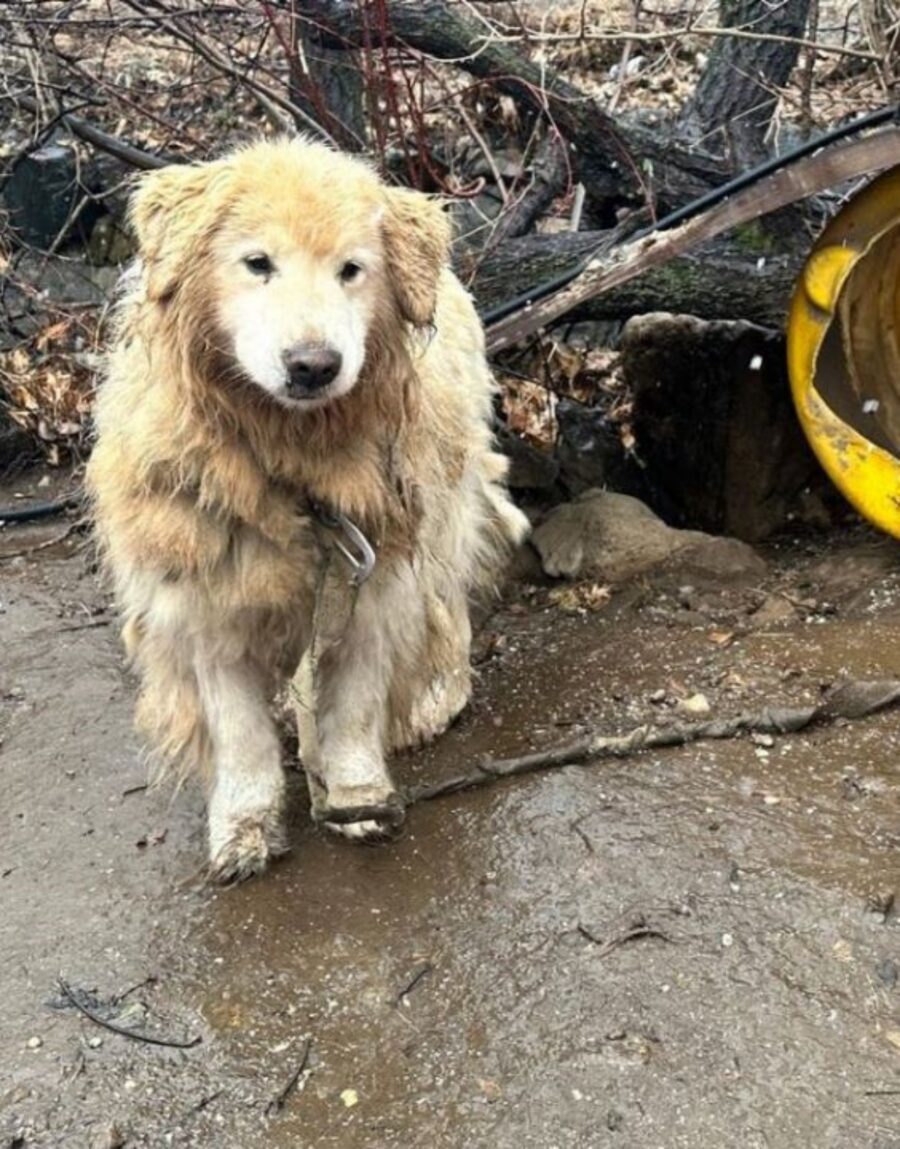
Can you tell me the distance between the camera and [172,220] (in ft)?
10.00

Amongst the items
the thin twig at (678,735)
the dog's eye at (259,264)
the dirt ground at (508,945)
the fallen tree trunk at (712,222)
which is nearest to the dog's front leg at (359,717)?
the dirt ground at (508,945)

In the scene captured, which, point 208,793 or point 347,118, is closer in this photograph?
point 208,793

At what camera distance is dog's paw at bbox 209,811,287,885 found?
11.6ft

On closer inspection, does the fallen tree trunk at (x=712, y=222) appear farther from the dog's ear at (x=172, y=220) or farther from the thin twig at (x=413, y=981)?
the thin twig at (x=413, y=981)

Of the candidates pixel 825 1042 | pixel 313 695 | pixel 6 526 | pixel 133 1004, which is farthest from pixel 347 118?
pixel 825 1042

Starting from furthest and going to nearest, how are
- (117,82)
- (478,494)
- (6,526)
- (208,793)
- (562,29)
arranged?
(562,29) < (117,82) < (6,526) < (478,494) < (208,793)

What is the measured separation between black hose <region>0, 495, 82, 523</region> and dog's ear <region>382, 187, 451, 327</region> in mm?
3648

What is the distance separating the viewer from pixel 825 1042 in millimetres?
2744

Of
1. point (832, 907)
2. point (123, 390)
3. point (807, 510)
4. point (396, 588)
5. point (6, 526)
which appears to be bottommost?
point (6, 526)

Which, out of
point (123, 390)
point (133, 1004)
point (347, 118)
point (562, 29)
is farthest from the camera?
point (562, 29)

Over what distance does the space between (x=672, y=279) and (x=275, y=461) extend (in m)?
2.64

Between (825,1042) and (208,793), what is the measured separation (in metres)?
1.89

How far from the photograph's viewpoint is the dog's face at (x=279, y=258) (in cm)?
290

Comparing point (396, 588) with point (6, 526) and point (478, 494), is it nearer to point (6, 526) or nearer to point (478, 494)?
point (478, 494)
